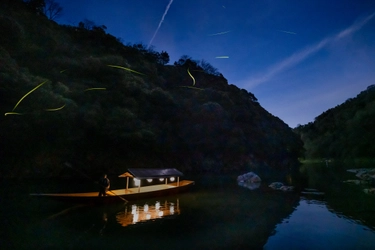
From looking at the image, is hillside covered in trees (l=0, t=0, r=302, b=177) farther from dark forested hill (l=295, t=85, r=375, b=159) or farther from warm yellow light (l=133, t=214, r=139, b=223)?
dark forested hill (l=295, t=85, r=375, b=159)

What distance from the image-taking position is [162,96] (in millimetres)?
55125

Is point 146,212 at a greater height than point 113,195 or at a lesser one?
lesser

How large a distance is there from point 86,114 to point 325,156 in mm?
102530

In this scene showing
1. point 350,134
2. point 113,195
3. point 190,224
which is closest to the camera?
point 190,224

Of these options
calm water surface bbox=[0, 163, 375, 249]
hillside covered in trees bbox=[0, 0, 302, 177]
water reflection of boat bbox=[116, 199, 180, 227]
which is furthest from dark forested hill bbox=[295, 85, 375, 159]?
water reflection of boat bbox=[116, 199, 180, 227]

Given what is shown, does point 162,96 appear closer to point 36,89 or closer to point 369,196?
point 36,89

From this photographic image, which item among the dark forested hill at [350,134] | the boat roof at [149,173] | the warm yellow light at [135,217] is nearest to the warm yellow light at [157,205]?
the boat roof at [149,173]

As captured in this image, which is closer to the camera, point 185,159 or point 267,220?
point 267,220

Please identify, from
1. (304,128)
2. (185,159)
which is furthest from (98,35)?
(304,128)

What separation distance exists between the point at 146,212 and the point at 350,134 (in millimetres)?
84396

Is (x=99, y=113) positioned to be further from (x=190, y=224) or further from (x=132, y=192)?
(x=190, y=224)

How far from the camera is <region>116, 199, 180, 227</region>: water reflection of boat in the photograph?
15990 millimetres

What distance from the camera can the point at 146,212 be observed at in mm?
18219

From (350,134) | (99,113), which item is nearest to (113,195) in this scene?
(99,113)
